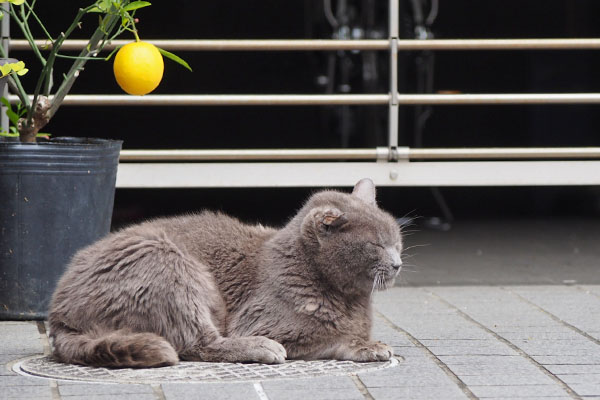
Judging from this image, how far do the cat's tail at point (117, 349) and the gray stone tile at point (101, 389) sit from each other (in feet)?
0.65

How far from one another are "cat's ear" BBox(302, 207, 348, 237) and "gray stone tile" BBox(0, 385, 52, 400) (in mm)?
1221

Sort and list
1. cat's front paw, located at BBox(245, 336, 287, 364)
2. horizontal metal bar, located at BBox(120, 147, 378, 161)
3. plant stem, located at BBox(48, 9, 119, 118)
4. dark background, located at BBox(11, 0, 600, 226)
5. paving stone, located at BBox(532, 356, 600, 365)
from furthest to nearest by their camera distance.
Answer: dark background, located at BBox(11, 0, 600, 226) < horizontal metal bar, located at BBox(120, 147, 378, 161) < plant stem, located at BBox(48, 9, 119, 118) < paving stone, located at BBox(532, 356, 600, 365) < cat's front paw, located at BBox(245, 336, 287, 364)

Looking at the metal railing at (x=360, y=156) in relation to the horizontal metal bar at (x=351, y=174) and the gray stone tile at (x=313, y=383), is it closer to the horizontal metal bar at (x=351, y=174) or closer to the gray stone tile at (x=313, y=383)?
the horizontal metal bar at (x=351, y=174)

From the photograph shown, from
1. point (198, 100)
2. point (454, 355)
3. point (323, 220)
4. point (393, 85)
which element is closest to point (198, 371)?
point (323, 220)

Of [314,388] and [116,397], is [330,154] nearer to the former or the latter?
[314,388]

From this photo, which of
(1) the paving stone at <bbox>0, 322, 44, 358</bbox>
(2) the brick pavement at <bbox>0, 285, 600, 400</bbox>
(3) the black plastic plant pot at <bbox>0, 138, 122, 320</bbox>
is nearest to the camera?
→ (2) the brick pavement at <bbox>0, 285, 600, 400</bbox>

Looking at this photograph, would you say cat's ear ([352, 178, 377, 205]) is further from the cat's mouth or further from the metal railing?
the metal railing

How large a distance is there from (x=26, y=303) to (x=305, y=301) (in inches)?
65.2

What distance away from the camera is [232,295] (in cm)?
426

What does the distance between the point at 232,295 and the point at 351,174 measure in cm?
240

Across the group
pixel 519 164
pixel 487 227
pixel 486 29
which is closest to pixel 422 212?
pixel 487 227

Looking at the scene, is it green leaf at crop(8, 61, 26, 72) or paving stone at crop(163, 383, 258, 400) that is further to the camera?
green leaf at crop(8, 61, 26, 72)

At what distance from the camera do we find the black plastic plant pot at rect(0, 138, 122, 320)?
16.2 feet

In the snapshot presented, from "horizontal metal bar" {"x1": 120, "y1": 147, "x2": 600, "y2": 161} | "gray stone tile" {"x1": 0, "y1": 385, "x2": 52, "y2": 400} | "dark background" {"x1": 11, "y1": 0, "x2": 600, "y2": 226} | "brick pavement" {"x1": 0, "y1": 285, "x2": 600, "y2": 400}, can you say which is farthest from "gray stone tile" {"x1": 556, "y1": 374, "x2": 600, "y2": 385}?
"dark background" {"x1": 11, "y1": 0, "x2": 600, "y2": 226}
